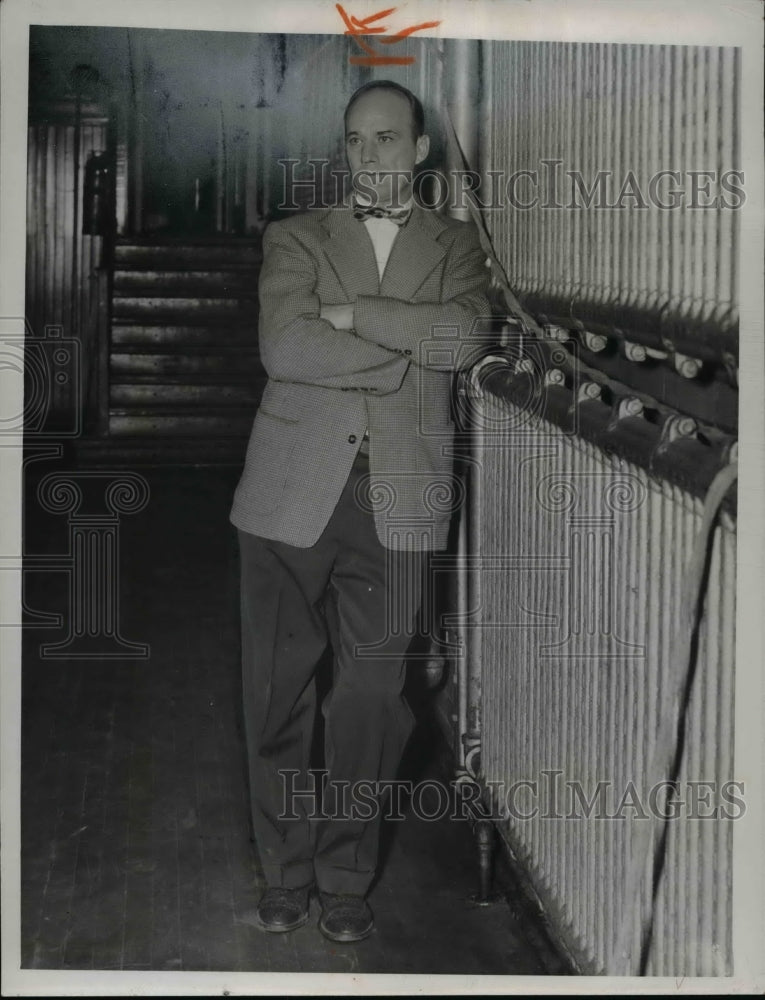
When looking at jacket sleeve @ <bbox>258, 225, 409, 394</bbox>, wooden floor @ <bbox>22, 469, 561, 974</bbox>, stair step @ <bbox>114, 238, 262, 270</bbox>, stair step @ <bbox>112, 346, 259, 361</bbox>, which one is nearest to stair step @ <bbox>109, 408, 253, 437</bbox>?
stair step @ <bbox>112, 346, 259, 361</bbox>

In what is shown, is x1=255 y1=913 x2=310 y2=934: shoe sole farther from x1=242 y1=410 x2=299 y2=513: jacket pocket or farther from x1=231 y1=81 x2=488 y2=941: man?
x1=242 y1=410 x2=299 y2=513: jacket pocket

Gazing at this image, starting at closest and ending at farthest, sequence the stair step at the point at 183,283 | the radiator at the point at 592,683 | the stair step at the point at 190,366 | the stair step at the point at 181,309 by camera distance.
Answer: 1. the radiator at the point at 592,683
2. the stair step at the point at 190,366
3. the stair step at the point at 181,309
4. the stair step at the point at 183,283

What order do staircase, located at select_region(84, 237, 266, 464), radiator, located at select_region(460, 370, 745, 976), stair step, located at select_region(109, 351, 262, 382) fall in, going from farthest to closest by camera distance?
stair step, located at select_region(109, 351, 262, 382)
staircase, located at select_region(84, 237, 266, 464)
radiator, located at select_region(460, 370, 745, 976)

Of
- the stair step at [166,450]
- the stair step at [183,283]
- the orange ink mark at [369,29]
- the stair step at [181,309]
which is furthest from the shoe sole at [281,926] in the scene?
the stair step at [183,283]

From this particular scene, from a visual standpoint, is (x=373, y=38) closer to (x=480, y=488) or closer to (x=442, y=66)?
(x=442, y=66)

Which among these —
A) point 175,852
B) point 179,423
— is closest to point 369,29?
point 175,852

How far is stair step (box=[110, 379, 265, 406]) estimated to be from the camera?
8219 millimetres

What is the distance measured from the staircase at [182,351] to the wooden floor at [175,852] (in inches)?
136

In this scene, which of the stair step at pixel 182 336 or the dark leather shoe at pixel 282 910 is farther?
the stair step at pixel 182 336

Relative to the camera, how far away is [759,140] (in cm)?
194

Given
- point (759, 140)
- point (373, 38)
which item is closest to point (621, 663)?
point (759, 140)

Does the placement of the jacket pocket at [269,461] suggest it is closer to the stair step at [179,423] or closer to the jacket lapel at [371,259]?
the jacket lapel at [371,259]

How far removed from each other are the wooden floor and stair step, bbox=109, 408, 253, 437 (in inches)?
133

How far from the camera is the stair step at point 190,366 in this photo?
8383 millimetres
